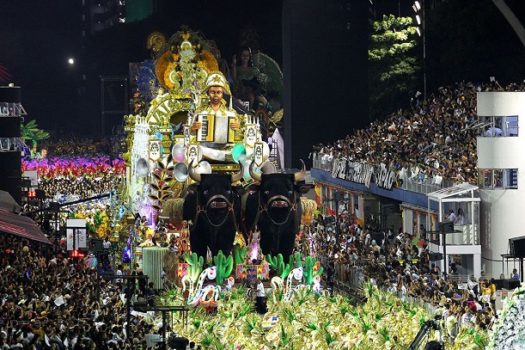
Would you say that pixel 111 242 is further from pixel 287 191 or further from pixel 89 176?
pixel 89 176

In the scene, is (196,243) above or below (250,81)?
below

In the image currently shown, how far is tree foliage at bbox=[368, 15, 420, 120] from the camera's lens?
64.1 metres

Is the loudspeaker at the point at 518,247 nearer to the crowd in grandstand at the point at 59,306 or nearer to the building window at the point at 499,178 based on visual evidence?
the crowd in grandstand at the point at 59,306

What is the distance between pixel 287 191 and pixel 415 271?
12.6 ft

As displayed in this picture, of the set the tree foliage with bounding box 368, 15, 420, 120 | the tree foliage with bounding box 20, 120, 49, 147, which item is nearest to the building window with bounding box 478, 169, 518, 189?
the tree foliage with bounding box 368, 15, 420, 120

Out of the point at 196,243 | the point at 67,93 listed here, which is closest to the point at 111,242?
the point at 196,243

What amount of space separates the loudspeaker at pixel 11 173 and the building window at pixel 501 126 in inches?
698

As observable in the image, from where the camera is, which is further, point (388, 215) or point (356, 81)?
point (356, 81)

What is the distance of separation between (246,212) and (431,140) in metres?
13.3

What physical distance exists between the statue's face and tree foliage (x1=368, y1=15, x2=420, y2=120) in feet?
85.0

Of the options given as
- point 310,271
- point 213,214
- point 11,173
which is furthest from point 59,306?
point 11,173

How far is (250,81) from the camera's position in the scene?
257 feet

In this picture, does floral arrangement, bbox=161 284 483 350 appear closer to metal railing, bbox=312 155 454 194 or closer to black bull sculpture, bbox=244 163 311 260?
black bull sculpture, bbox=244 163 311 260

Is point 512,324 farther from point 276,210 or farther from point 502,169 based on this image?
point 502,169
